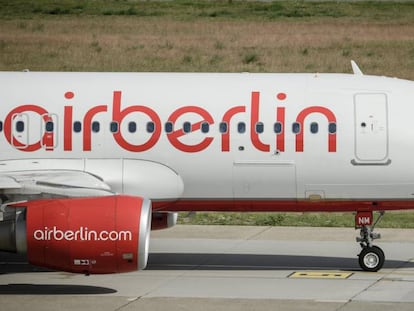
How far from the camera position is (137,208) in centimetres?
2002

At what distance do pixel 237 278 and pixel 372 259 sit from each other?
7.84 feet

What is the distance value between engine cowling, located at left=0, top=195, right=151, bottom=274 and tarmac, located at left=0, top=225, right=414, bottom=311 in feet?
2.10

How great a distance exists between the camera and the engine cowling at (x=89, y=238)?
19.8 meters

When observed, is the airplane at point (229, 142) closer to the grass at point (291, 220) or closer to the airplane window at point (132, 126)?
the airplane window at point (132, 126)

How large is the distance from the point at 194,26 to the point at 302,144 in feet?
117

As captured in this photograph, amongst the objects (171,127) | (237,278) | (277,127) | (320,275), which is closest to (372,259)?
(320,275)

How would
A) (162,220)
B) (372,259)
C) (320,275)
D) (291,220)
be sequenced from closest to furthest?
(320,275) < (372,259) < (162,220) < (291,220)

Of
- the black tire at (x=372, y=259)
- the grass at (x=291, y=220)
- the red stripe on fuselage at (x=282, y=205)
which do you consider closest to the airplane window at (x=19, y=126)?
the red stripe on fuselage at (x=282, y=205)

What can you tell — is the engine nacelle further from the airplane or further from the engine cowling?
the engine cowling

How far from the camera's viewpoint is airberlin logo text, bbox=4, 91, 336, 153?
22.4 m

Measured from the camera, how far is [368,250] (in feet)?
74.8

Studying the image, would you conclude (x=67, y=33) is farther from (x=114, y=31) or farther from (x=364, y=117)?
(x=364, y=117)

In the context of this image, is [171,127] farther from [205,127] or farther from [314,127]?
[314,127]

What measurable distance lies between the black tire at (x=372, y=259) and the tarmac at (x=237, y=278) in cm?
16
